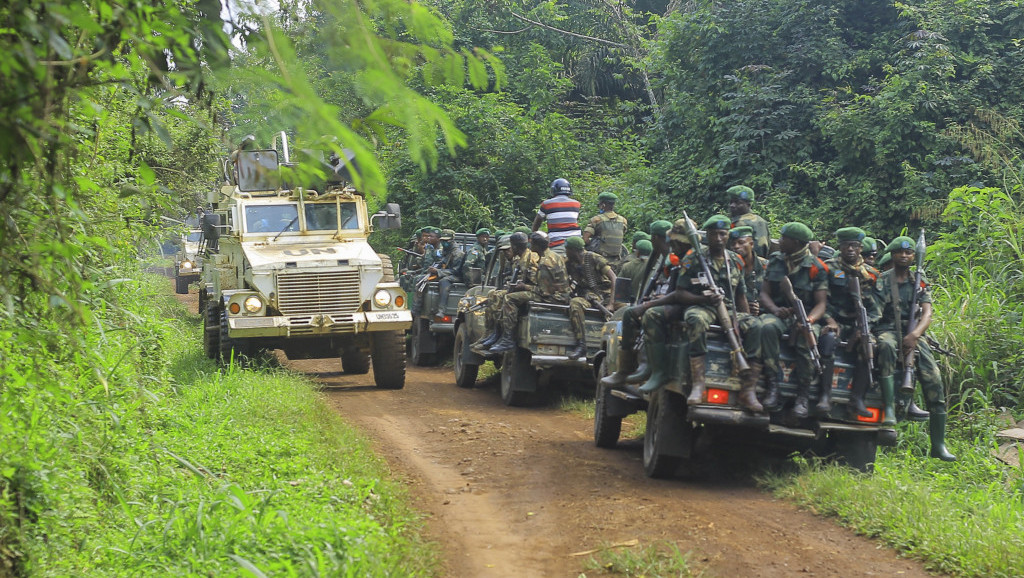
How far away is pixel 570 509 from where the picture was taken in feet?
22.3

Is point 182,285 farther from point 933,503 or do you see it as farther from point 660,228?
point 933,503

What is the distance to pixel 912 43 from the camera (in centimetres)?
1500

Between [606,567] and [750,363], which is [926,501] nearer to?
[750,363]

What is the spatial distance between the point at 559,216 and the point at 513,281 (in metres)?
1.25

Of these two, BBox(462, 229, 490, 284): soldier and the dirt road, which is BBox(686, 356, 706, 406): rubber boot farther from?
BBox(462, 229, 490, 284): soldier

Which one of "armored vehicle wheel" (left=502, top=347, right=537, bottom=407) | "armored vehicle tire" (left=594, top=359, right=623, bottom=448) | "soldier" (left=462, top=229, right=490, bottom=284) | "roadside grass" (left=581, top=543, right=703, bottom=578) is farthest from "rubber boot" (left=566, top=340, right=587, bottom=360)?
"roadside grass" (left=581, top=543, right=703, bottom=578)

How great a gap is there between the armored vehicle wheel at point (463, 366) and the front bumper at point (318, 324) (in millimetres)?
1162

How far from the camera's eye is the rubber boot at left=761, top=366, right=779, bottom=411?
723 centimetres

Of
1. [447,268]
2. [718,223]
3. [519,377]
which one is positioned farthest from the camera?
[447,268]

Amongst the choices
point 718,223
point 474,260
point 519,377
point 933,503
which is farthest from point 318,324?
point 933,503

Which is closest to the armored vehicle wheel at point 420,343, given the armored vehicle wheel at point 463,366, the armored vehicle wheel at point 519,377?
the armored vehicle wheel at point 463,366

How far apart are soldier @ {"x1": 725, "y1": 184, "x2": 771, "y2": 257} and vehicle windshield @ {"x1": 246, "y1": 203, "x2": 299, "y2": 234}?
250 inches

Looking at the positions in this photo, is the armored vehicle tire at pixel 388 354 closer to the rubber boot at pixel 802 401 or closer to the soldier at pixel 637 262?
the soldier at pixel 637 262

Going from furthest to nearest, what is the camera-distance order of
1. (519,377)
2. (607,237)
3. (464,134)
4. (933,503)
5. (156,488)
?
(607,237) → (519,377) → (933,503) → (156,488) → (464,134)
